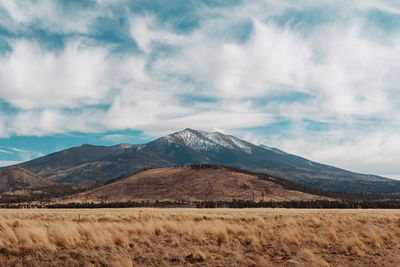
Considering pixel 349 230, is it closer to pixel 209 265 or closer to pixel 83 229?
pixel 209 265

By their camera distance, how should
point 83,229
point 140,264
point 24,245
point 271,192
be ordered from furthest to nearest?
point 271,192, point 83,229, point 24,245, point 140,264

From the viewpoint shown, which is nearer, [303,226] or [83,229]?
[83,229]

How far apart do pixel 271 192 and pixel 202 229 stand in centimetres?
17643

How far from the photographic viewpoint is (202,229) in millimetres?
14242

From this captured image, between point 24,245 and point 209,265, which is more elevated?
point 24,245

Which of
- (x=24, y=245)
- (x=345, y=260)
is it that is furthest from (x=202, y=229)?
(x=24, y=245)

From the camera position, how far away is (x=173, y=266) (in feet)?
32.4

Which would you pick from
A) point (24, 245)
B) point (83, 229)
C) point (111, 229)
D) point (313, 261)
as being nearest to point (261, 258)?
point (313, 261)

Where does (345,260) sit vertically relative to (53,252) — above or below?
below

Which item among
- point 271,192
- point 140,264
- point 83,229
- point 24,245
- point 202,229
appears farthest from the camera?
point 271,192

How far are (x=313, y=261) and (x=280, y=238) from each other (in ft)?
9.95

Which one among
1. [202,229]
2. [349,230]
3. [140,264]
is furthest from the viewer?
[349,230]

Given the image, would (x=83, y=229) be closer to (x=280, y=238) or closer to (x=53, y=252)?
(x=53, y=252)

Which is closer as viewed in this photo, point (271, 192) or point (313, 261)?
point (313, 261)
